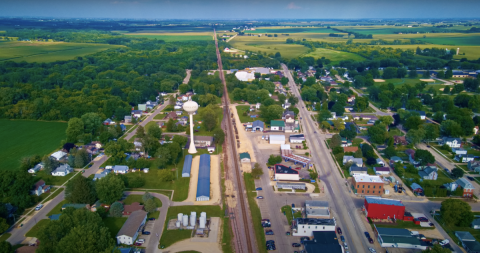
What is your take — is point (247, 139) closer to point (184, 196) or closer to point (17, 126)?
point (184, 196)

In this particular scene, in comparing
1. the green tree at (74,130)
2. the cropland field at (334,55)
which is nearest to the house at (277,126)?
the green tree at (74,130)

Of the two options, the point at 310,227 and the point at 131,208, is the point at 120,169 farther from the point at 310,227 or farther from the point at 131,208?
the point at 310,227

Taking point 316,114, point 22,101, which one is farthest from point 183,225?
point 22,101

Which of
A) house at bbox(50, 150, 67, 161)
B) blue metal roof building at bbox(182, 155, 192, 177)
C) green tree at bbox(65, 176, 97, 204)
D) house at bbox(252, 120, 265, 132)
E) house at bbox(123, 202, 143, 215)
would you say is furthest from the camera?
house at bbox(252, 120, 265, 132)

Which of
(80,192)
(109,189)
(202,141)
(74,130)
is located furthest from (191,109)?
(74,130)

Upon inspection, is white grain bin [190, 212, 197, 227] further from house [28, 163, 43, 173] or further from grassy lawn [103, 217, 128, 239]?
house [28, 163, 43, 173]

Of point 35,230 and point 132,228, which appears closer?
point 132,228

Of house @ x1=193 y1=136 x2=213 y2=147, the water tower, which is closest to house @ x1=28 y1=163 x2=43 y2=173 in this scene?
the water tower
